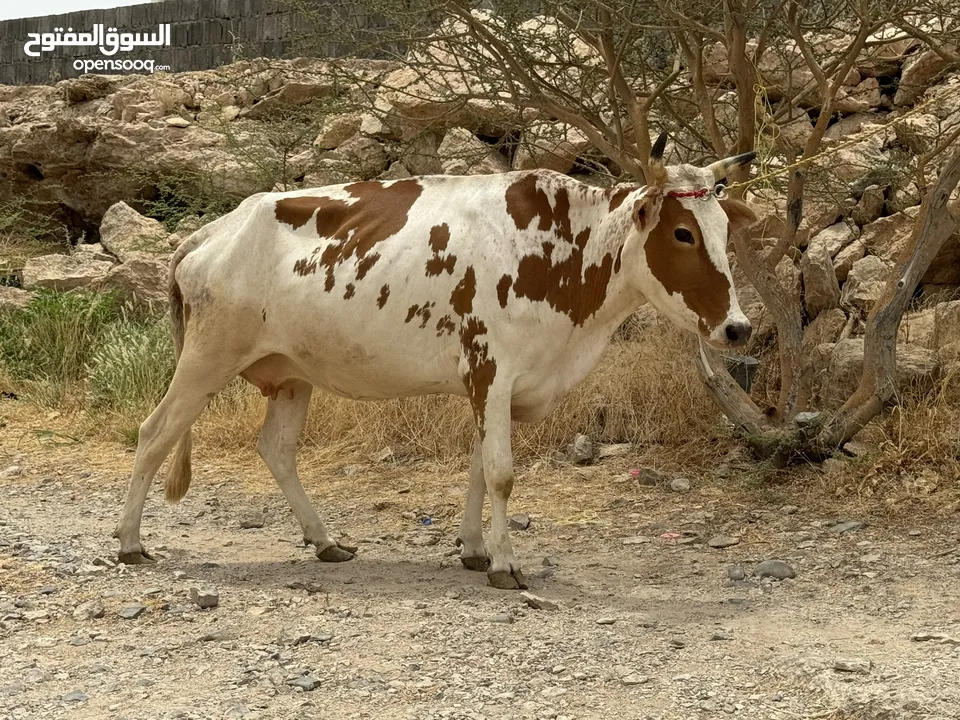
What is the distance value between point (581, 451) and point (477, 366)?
3011mm

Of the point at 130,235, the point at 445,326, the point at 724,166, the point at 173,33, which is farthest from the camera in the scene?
the point at 173,33

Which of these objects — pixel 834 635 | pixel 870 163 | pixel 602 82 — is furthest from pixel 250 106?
pixel 834 635

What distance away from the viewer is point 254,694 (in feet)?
14.1

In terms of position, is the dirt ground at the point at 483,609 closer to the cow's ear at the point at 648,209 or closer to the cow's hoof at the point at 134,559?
the cow's hoof at the point at 134,559

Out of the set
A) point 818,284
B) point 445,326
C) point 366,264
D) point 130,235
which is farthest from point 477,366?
point 130,235

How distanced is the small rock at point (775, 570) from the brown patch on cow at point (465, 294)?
6.36ft

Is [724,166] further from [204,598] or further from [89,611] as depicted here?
[89,611]

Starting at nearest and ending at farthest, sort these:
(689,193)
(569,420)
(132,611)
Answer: (132,611) < (689,193) < (569,420)

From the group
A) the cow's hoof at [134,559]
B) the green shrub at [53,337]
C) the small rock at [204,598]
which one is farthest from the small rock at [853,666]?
the green shrub at [53,337]

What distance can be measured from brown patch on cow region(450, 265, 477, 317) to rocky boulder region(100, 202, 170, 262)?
880 centimetres

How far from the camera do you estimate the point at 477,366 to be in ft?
19.0

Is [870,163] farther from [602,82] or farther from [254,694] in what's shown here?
[254,694]

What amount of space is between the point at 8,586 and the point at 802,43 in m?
5.49

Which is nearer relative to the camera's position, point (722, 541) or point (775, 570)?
point (775, 570)
